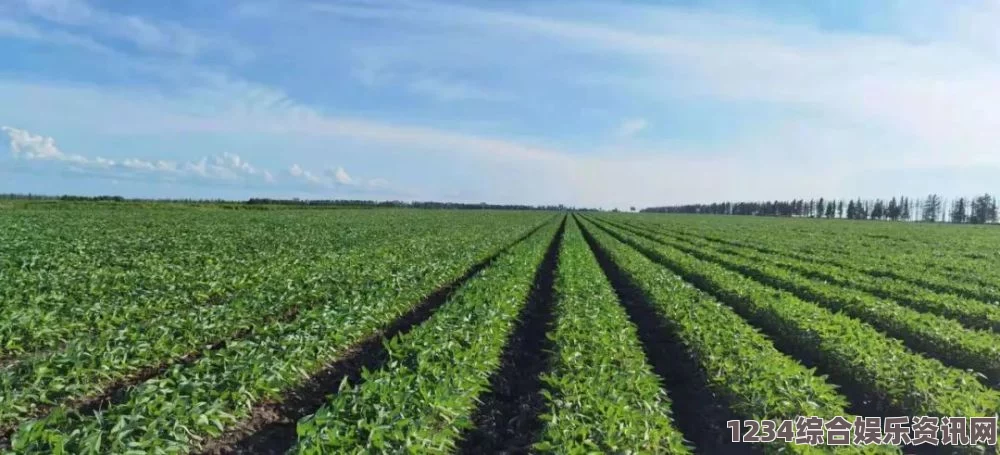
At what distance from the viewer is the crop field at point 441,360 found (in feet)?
19.3

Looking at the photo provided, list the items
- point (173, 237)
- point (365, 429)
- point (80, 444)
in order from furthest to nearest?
1. point (173, 237)
2. point (365, 429)
3. point (80, 444)

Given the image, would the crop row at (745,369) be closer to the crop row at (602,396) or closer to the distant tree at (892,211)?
the crop row at (602,396)

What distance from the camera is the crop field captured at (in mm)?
Answer: 5879

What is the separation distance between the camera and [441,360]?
813 centimetres

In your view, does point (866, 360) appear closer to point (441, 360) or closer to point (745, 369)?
point (745, 369)

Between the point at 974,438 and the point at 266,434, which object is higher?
the point at 974,438

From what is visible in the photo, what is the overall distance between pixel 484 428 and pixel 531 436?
62cm

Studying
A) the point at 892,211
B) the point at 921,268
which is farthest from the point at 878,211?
the point at 921,268

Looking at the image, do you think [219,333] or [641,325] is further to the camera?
[641,325]

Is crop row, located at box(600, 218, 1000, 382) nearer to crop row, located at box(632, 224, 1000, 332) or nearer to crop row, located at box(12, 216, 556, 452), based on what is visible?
crop row, located at box(632, 224, 1000, 332)

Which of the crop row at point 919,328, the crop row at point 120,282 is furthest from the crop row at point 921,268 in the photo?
the crop row at point 120,282

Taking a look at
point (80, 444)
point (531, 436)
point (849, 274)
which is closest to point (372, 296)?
point (531, 436)

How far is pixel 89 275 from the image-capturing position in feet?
46.8

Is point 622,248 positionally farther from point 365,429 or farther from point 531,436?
point 365,429
